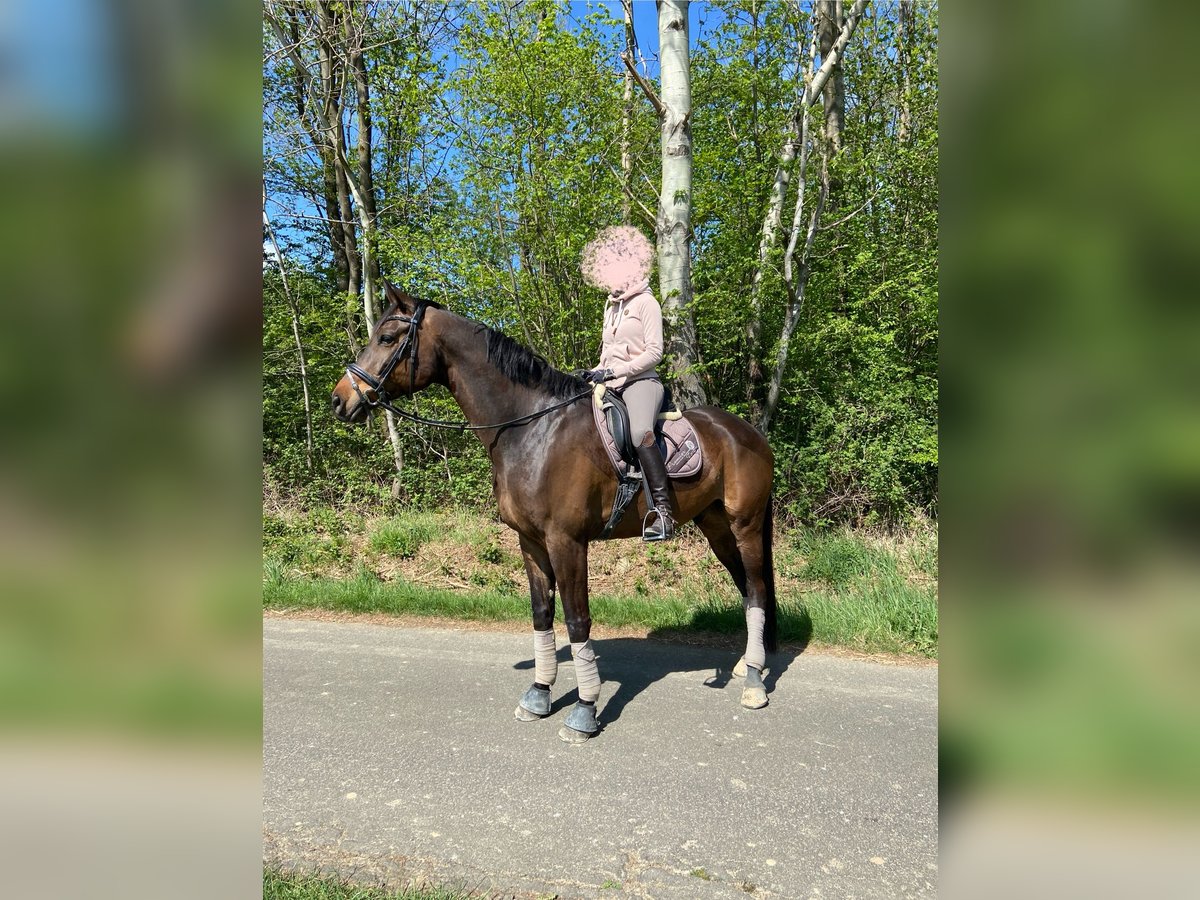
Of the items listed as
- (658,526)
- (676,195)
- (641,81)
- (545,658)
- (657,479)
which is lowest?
(545,658)

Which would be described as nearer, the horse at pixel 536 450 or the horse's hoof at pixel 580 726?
the horse's hoof at pixel 580 726

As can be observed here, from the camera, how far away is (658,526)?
4.11m

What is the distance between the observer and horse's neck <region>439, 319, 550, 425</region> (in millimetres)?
4094

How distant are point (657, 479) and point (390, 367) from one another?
1.74 m

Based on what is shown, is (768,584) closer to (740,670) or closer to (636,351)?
(740,670)

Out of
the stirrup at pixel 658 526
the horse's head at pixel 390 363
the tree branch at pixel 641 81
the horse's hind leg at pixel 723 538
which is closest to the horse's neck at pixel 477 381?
the horse's head at pixel 390 363

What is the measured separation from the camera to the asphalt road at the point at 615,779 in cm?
257

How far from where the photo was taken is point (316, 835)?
2748 mm

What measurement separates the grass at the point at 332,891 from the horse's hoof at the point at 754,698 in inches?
84.5
